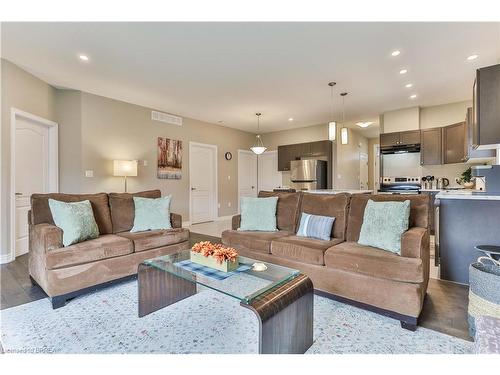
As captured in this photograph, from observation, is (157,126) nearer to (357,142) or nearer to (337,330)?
(337,330)

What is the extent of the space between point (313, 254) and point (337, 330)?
0.67 meters

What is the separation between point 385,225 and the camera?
2.27 m

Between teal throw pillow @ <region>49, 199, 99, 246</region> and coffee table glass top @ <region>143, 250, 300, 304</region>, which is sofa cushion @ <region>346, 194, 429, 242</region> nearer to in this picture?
coffee table glass top @ <region>143, 250, 300, 304</region>

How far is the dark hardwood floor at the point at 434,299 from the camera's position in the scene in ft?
6.12

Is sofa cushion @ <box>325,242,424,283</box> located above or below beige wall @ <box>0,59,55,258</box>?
below

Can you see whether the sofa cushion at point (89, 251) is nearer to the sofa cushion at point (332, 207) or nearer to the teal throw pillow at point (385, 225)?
the sofa cushion at point (332, 207)

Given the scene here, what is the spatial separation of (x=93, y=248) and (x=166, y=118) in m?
3.93

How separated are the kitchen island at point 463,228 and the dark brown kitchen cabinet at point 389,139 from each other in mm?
3009

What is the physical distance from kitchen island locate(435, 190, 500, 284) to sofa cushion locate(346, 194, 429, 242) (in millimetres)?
501

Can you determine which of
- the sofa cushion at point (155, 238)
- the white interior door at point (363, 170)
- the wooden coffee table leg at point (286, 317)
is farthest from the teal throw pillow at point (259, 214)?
the white interior door at point (363, 170)

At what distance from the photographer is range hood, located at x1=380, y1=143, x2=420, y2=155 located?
17.2 ft

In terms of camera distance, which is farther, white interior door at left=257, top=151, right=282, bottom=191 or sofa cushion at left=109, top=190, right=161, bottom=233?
white interior door at left=257, top=151, right=282, bottom=191

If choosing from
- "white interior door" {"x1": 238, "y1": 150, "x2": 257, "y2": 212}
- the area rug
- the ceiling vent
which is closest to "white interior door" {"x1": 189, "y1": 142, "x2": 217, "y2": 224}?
the ceiling vent

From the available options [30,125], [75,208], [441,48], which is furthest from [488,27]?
[30,125]
